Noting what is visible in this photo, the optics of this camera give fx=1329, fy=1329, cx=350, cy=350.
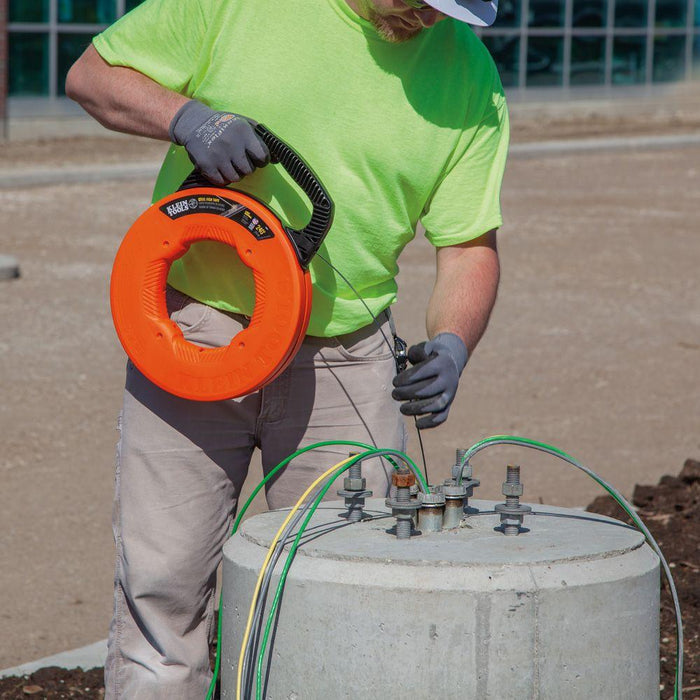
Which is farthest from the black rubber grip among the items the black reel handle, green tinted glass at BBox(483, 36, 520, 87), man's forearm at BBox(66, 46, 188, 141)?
green tinted glass at BBox(483, 36, 520, 87)

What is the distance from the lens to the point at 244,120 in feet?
8.50

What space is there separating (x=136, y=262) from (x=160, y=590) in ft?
2.25

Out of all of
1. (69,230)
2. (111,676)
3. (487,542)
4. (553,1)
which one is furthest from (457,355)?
(553,1)

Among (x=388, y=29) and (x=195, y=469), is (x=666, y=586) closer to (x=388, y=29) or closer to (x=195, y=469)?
(x=195, y=469)

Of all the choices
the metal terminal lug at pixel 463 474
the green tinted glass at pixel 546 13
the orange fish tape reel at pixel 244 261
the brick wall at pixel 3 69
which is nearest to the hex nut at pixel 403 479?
the metal terminal lug at pixel 463 474

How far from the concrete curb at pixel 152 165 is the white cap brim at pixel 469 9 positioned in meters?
11.6

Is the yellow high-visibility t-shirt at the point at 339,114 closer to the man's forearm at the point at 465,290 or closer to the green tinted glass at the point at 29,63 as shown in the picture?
the man's forearm at the point at 465,290

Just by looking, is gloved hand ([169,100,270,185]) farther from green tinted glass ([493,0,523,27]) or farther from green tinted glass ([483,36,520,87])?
green tinted glass ([493,0,523,27])

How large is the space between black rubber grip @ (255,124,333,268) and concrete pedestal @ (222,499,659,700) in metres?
0.63

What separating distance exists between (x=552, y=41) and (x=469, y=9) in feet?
75.0

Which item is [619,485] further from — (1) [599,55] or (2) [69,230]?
(1) [599,55]

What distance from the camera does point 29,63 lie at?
64.2 feet

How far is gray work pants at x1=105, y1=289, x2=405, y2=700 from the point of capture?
2.78 m

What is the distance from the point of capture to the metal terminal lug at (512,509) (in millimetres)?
2412
